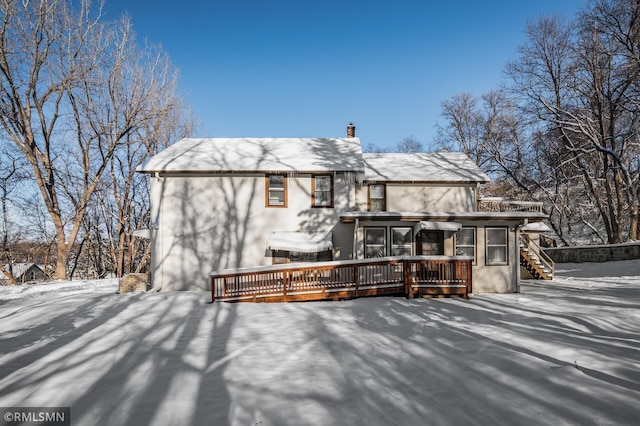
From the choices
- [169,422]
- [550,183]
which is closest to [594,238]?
[550,183]

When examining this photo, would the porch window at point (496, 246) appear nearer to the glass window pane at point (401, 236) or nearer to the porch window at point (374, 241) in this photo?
the glass window pane at point (401, 236)

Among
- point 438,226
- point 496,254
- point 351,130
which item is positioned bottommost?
point 496,254

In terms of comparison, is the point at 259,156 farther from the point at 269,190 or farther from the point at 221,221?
the point at 221,221

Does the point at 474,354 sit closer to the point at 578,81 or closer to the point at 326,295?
the point at 326,295

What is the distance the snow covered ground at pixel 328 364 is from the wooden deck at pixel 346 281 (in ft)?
4.93

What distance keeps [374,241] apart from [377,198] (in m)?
3.13

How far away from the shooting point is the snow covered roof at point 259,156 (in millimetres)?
14594

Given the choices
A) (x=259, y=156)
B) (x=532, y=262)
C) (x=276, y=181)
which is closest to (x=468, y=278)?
(x=276, y=181)

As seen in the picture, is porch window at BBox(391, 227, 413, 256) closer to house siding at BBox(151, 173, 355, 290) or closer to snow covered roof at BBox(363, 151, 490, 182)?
house siding at BBox(151, 173, 355, 290)

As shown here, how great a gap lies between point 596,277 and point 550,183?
14052mm

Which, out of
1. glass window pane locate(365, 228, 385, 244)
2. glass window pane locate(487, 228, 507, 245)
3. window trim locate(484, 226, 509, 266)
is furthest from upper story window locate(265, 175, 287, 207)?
glass window pane locate(487, 228, 507, 245)

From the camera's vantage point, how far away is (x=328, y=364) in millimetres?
5316

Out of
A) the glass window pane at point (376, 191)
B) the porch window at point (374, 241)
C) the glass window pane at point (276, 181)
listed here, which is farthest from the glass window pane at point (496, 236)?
the glass window pane at point (276, 181)

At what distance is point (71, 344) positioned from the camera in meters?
6.36
